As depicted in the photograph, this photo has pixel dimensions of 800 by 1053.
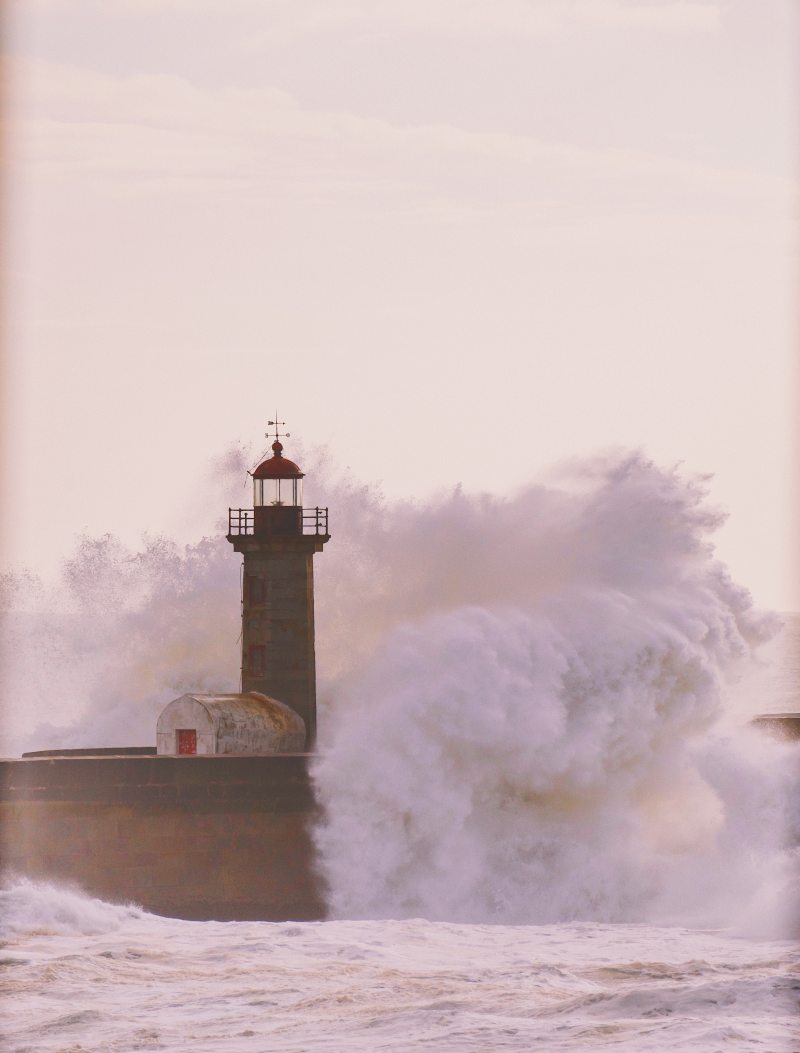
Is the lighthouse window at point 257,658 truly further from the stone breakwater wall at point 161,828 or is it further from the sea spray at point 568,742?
the stone breakwater wall at point 161,828

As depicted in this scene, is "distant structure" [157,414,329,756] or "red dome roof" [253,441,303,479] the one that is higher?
"red dome roof" [253,441,303,479]

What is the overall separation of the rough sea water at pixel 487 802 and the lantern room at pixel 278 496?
147 centimetres

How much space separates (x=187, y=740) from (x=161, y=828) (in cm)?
121

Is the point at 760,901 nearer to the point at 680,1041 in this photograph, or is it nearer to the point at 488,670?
the point at 488,670

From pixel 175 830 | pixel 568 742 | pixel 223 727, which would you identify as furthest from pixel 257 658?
pixel 568 742

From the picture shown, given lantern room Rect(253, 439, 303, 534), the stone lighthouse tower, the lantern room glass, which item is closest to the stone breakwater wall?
the stone lighthouse tower

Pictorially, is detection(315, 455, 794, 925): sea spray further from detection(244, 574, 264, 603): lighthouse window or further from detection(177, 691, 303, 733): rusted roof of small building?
detection(244, 574, 264, 603): lighthouse window

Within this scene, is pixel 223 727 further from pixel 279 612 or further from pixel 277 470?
pixel 277 470

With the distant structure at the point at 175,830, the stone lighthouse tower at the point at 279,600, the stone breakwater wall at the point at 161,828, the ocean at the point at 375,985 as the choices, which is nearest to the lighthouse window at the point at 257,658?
the stone lighthouse tower at the point at 279,600

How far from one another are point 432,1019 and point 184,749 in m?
6.50

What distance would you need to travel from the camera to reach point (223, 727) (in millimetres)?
22266

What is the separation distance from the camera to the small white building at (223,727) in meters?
22.3

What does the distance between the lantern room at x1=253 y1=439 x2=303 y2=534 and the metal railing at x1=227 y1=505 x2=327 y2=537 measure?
0.06 meters

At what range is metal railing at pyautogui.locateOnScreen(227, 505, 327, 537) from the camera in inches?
909
